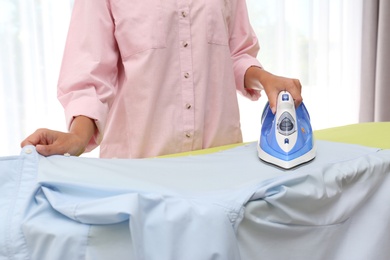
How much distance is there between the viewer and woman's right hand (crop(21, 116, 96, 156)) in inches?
28.5

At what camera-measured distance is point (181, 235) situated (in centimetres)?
52

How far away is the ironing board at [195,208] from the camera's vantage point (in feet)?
1.65

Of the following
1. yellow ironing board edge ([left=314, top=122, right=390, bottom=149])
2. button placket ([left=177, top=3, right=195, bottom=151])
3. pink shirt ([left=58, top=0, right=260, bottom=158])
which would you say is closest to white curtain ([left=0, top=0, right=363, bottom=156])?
pink shirt ([left=58, top=0, right=260, bottom=158])

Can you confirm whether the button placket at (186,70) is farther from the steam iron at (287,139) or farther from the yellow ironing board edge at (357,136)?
the steam iron at (287,139)

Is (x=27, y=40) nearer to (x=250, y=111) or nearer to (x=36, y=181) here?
(x=250, y=111)

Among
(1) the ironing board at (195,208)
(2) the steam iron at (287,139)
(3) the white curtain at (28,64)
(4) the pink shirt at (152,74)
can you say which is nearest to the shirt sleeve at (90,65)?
(4) the pink shirt at (152,74)

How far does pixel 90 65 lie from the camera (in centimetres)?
90

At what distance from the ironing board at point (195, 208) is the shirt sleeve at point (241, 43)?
36 centimetres

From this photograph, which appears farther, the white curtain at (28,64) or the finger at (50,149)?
the white curtain at (28,64)

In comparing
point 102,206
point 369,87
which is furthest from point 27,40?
point 369,87

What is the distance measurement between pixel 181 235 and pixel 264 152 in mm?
339

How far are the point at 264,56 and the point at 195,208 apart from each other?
1.84 metres

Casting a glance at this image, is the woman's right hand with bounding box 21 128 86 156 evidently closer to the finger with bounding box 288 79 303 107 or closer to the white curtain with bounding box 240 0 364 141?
the finger with bounding box 288 79 303 107

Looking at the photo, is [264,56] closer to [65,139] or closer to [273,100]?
[273,100]
